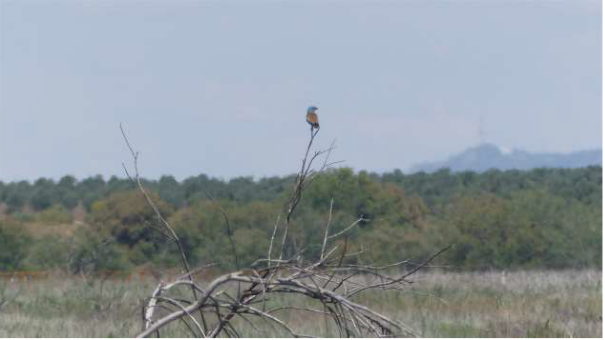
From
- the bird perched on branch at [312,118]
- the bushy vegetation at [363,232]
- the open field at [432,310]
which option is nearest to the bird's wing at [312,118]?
the bird perched on branch at [312,118]

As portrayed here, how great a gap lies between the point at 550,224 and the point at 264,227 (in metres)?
7.66

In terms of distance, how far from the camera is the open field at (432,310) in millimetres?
9672

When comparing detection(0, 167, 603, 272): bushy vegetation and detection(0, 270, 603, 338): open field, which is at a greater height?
detection(0, 167, 603, 272): bushy vegetation

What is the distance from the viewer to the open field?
9.67m

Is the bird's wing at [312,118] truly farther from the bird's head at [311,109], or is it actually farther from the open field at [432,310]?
the open field at [432,310]

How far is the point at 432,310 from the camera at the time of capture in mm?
12625

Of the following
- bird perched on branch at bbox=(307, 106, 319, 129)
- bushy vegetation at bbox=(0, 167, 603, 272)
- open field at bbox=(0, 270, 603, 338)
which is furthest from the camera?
bushy vegetation at bbox=(0, 167, 603, 272)

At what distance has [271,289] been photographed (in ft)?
11.5

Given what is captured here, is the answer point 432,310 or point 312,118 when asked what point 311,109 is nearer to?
point 312,118

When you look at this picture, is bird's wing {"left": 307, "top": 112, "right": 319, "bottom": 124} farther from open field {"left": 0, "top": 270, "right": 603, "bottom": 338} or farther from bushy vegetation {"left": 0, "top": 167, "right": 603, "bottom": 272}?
bushy vegetation {"left": 0, "top": 167, "right": 603, "bottom": 272}

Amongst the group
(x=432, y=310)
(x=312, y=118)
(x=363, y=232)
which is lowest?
(x=432, y=310)

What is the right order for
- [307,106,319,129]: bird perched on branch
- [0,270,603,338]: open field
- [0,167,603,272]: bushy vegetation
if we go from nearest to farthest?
1. [307,106,319,129]: bird perched on branch
2. [0,270,603,338]: open field
3. [0,167,603,272]: bushy vegetation

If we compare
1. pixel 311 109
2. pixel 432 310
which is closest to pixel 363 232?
pixel 432 310

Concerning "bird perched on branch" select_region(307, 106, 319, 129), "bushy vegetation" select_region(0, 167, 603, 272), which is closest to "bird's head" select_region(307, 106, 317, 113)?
"bird perched on branch" select_region(307, 106, 319, 129)
